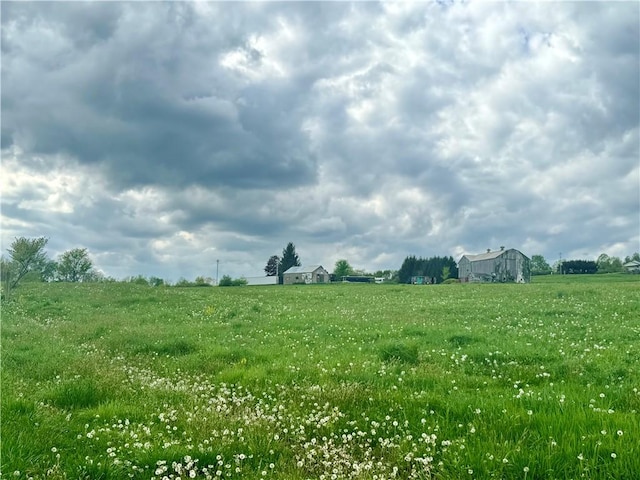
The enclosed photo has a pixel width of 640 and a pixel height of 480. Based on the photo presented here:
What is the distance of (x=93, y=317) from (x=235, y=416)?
19.8 m

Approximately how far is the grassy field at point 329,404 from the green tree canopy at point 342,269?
16303cm

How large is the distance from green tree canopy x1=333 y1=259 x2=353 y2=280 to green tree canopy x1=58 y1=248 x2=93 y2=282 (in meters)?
106

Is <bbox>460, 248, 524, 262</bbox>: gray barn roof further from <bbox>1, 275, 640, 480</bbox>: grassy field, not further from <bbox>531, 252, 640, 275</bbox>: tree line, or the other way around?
<bbox>1, 275, 640, 480</bbox>: grassy field

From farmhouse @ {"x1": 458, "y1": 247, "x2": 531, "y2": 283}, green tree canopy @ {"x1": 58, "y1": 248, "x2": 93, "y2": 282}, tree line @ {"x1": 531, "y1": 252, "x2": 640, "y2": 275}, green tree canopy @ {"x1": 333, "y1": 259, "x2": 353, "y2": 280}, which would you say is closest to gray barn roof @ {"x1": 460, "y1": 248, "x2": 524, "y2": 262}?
farmhouse @ {"x1": 458, "y1": 247, "x2": 531, "y2": 283}

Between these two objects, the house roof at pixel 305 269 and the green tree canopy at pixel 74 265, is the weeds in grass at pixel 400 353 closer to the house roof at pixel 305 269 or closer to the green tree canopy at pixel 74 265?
the green tree canopy at pixel 74 265

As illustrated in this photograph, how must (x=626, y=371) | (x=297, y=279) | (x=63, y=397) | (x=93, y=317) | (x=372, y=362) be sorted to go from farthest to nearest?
(x=297, y=279)
(x=93, y=317)
(x=372, y=362)
(x=626, y=371)
(x=63, y=397)

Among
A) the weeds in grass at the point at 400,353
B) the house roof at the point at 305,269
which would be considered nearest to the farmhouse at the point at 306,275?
the house roof at the point at 305,269

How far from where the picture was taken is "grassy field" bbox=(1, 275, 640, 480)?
5.90m

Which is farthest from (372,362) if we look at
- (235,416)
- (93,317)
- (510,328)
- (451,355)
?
(93,317)

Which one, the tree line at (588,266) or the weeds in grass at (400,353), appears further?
the tree line at (588,266)

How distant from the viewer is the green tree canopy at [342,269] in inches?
7092

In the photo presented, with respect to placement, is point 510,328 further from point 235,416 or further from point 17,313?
point 17,313

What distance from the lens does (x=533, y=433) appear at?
6.31 meters

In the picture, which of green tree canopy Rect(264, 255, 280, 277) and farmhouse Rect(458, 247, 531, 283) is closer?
farmhouse Rect(458, 247, 531, 283)
